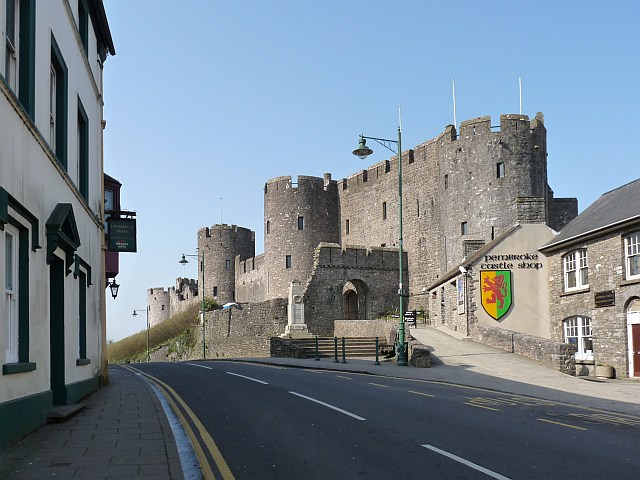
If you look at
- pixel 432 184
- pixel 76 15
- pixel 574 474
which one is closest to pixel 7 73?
pixel 76 15

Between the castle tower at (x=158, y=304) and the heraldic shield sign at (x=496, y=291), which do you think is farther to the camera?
the castle tower at (x=158, y=304)

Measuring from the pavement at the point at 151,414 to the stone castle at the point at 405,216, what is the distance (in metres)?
10.9

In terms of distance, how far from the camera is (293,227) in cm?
6141

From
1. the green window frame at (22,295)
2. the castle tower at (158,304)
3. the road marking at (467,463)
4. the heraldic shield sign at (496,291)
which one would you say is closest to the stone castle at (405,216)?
the heraldic shield sign at (496,291)

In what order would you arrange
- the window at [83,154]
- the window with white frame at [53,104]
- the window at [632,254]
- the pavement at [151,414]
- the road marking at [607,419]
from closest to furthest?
the pavement at [151,414]
the road marking at [607,419]
the window with white frame at [53,104]
the window at [83,154]
the window at [632,254]

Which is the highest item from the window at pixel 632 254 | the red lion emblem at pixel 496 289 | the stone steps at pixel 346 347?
the window at pixel 632 254

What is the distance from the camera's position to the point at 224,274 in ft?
252

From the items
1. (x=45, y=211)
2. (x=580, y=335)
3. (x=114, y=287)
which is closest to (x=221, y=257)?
(x=114, y=287)

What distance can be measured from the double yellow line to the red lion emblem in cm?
1862

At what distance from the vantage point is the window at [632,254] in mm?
23047

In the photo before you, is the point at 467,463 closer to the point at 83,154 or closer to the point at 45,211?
the point at 45,211

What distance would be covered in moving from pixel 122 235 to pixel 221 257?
180 ft

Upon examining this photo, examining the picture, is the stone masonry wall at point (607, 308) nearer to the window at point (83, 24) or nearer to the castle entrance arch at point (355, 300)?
the window at point (83, 24)

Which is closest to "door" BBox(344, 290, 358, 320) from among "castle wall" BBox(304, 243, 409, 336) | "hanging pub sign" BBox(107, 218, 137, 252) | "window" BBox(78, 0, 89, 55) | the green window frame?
"castle wall" BBox(304, 243, 409, 336)
